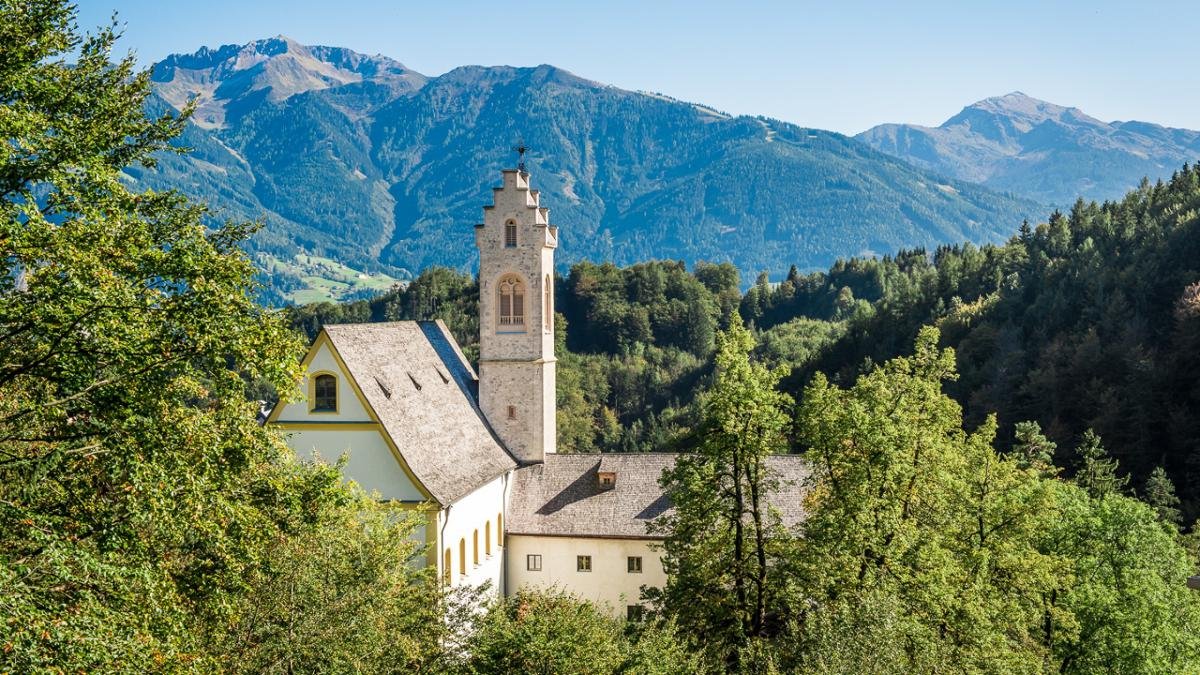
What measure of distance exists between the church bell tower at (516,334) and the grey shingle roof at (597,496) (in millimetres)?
1276

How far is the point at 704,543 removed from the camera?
2538 centimetres

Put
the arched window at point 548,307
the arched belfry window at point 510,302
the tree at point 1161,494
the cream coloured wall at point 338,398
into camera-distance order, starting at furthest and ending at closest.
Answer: the tree at point 1161,494, the arched window at point 548,307, the arched belfry window at point 510,302, the cream coloured wall at point 338,398

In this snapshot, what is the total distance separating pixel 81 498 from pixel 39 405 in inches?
85.3

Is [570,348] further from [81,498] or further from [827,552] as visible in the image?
[81,498]

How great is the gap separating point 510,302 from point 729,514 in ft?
61.2

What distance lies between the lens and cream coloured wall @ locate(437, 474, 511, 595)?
32.9 metres

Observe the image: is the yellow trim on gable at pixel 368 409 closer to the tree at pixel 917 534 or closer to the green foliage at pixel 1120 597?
the tree at pixel 917 534

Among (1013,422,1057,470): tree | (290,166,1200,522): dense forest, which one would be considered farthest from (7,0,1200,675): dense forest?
(1013,422,1057,470): tree

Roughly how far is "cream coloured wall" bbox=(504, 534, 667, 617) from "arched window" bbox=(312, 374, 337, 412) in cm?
1016

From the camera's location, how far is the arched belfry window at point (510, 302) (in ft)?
137

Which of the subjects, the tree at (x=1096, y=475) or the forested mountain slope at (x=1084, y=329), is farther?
the forested mountain slope at (x=1084, y=329)

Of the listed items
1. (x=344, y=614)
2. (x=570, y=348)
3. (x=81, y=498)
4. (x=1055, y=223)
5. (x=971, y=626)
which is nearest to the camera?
(x=81, y=498)

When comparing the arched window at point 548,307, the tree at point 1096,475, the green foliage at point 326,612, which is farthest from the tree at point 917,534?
the tree at point 1096,475

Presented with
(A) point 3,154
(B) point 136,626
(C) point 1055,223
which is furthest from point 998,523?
(C) point 1055,223
